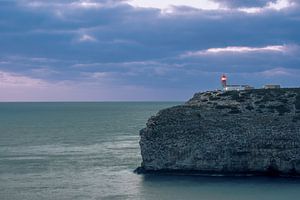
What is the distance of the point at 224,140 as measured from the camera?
64562mm

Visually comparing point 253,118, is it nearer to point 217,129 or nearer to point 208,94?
point 217,129

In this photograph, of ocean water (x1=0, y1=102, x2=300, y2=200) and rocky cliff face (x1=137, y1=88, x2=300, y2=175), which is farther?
rocky cliff face (x1=137, y1=88, x2=300, y2=175)

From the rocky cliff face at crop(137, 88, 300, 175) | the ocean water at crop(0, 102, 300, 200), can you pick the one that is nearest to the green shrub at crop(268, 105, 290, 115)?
the rocky cliff face at crop(137, 88, 300, 175)

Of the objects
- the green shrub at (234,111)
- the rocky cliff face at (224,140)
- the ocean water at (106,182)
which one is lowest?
the ocean water at (106,182)

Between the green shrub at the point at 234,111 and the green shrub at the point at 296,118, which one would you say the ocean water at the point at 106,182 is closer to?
the green shrub at the point at 296,118

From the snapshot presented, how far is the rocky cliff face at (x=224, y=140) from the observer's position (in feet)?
208

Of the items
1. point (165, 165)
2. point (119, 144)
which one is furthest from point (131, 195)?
point (119, 144)

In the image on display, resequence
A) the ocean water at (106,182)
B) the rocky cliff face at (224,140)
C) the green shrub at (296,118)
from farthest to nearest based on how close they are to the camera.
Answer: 1. the green shrub at (296,118)
2. the rocky cliff face at (224,140)
3. the ocean water at (106,182)

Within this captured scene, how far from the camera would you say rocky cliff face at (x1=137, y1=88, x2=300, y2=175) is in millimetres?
63281

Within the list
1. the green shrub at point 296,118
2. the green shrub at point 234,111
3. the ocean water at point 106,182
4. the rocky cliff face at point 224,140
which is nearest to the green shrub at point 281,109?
the rocky cliff face at point 224,140

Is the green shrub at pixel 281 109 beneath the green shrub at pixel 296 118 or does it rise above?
above

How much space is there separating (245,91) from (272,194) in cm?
2319

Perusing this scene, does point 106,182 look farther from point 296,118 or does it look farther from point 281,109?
point 296,118

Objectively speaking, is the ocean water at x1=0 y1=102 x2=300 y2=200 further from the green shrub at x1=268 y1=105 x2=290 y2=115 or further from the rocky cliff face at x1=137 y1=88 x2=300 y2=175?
the green shrub at x1=268 y1=105 x2=290 y2=115
